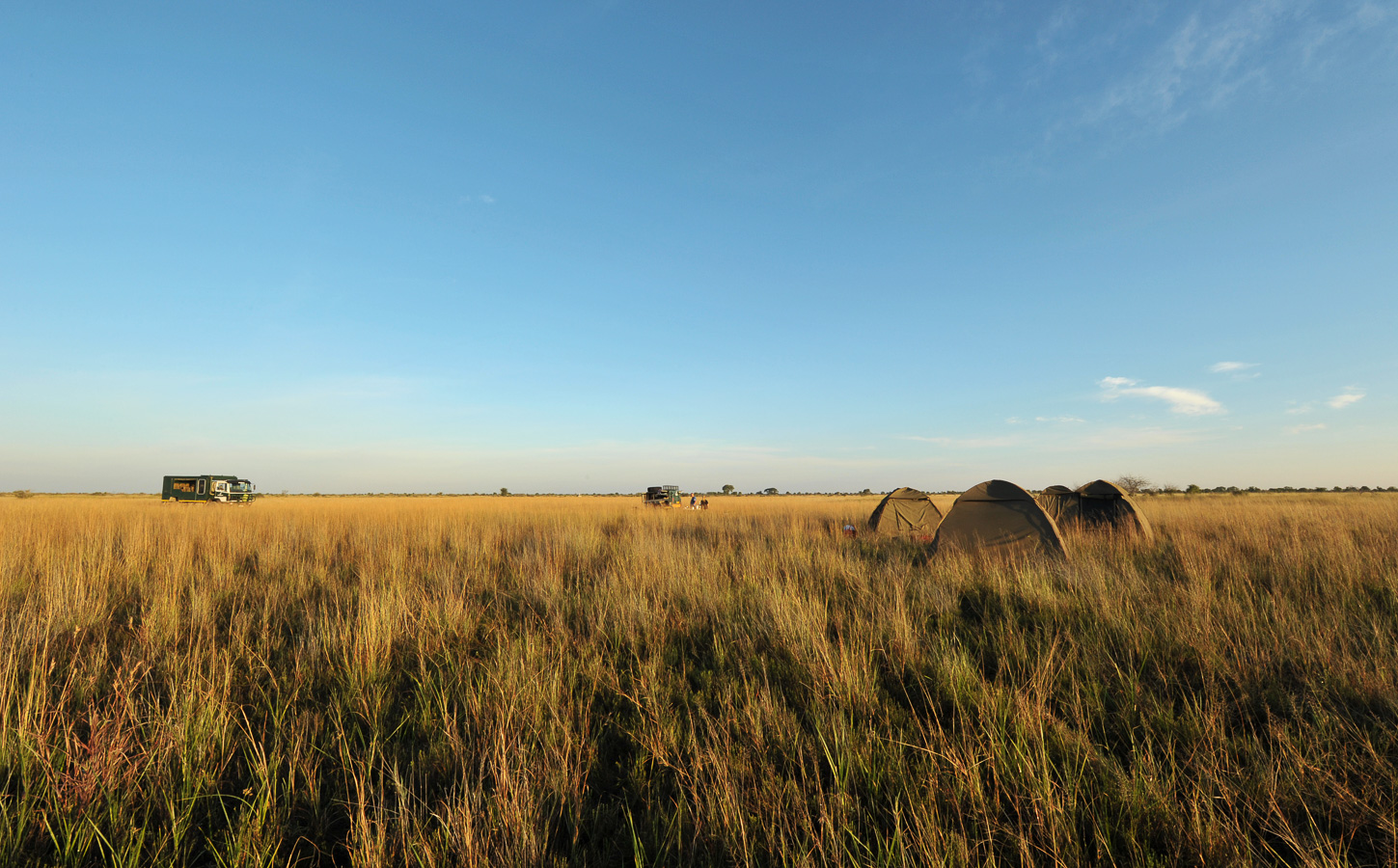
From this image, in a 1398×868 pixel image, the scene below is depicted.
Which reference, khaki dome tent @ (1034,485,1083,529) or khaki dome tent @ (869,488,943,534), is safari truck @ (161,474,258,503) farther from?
khaki dome tent @ (1034,485,1083,529)

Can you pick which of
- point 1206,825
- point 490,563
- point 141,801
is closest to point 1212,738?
point 1206,825

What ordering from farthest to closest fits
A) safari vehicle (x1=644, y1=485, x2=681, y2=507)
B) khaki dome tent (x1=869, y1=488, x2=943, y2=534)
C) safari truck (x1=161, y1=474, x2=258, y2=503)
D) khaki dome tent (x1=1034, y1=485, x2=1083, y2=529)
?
safari vehicle (x1=644, y1=485, x2=681, y2=507)
safari truck (x1=161, y1=474, x2=258, y2=503)
khaki dome tent (x1=869, y1=488, x2=943, y2=534)
khaki dome tent (x1=1034, y1=485, x2=1083, y2=529)

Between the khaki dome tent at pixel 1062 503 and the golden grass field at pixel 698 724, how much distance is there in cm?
674

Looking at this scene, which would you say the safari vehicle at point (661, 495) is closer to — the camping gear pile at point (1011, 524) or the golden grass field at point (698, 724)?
the camping gear pile at point (1011, 524)

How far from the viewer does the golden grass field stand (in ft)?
6.91

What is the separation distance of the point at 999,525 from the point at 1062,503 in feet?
19.9

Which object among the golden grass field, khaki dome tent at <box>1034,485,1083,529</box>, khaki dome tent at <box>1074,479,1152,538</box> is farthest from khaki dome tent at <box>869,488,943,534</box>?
the golden grass field

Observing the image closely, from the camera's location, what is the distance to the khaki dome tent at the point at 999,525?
8.38 m

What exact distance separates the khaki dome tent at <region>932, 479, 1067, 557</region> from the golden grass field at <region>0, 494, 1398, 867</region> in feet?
7.54

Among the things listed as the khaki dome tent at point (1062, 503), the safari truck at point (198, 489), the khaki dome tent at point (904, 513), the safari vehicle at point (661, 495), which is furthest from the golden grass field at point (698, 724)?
the safari truck at point (198, 489)

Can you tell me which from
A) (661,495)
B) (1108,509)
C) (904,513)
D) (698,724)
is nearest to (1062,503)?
(1108,509)

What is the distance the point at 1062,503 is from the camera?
1321 cm

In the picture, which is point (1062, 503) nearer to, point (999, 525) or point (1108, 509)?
point (1108, 509)

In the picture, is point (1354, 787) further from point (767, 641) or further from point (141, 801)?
point (141, 801)
